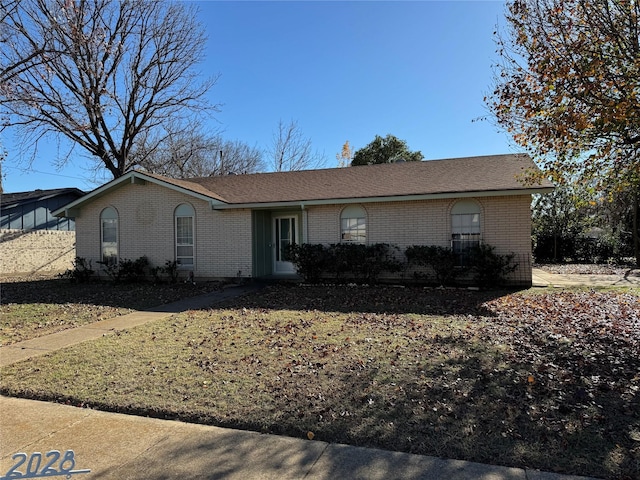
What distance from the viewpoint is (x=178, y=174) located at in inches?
1380

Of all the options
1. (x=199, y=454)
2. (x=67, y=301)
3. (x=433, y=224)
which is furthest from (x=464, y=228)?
(x=67, y=301)

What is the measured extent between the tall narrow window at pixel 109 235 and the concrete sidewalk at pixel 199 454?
13.2 metres

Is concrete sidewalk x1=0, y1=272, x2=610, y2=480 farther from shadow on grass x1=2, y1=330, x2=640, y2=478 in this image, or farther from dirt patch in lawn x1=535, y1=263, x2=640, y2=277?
dirt patch in lawn x1=535, y1=263, x2=640, y2=277

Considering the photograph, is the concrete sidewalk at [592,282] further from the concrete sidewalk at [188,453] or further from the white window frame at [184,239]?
the white window frame at [184,239]

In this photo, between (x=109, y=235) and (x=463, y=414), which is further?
(x=109, y=235)

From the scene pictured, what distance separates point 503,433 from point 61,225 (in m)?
29.1

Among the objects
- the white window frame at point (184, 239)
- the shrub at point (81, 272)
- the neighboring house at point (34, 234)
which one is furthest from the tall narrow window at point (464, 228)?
the neighboring house at point (34, 234)

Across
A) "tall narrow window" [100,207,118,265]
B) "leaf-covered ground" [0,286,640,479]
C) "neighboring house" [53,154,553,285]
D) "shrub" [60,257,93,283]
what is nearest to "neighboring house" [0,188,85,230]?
"shrub" [60,257,93,283]

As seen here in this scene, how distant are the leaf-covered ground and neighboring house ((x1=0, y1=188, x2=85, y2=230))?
2016 cm

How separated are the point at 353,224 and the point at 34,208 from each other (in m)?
20.8

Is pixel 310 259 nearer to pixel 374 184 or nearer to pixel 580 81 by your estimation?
pixel 374 184

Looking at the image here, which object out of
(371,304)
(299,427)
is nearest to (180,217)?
(371,304)

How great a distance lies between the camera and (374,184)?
1479 cm

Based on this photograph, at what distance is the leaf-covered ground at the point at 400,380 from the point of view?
139 inches
